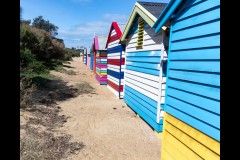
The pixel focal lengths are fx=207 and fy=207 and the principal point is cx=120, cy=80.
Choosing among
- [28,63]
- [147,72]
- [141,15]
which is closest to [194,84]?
[147,72]

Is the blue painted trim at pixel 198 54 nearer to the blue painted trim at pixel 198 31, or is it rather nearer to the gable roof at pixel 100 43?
the blue painted trim at pixel 198 31

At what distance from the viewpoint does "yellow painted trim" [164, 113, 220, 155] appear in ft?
9.71

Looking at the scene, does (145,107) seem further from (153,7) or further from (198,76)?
(198,76)

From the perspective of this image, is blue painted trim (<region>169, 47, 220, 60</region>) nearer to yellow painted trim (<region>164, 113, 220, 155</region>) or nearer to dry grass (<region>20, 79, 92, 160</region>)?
yellow painted trim (<region>164, 113, 220, 155</region>)

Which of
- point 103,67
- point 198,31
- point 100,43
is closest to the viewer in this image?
point 198,31

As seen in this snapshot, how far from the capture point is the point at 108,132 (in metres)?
6.62

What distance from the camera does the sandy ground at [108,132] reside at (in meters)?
5.18

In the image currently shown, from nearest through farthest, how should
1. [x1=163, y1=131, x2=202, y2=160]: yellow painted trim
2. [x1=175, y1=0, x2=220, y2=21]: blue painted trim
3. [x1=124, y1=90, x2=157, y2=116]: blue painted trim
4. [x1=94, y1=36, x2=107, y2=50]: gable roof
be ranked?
[x1=175, y1=0, x2=220, y2=21]: blue painted trim
[x1=163, y1=131, x2=202, y2=160]: yellow painted trim
[x1=124, y1=90, x2=157, y2=116]: blue painted trim
[x1=94, y1=36, x2=107, y2=50]: gable roof

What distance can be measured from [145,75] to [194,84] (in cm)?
395

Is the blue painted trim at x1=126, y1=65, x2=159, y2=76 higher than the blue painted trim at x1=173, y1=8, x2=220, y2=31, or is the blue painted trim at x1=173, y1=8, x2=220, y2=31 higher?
the blue painted trim at x1=173, y1=8, x2=220, y2=31

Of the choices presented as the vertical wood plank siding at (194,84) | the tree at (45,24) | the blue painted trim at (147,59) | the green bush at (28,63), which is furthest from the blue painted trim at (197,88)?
the tree at (45,24)

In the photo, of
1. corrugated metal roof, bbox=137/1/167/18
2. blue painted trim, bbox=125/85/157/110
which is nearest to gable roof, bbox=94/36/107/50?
blue painted trim, bbox=125/85/157/110

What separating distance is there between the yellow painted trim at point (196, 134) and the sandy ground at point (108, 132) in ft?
4.70
